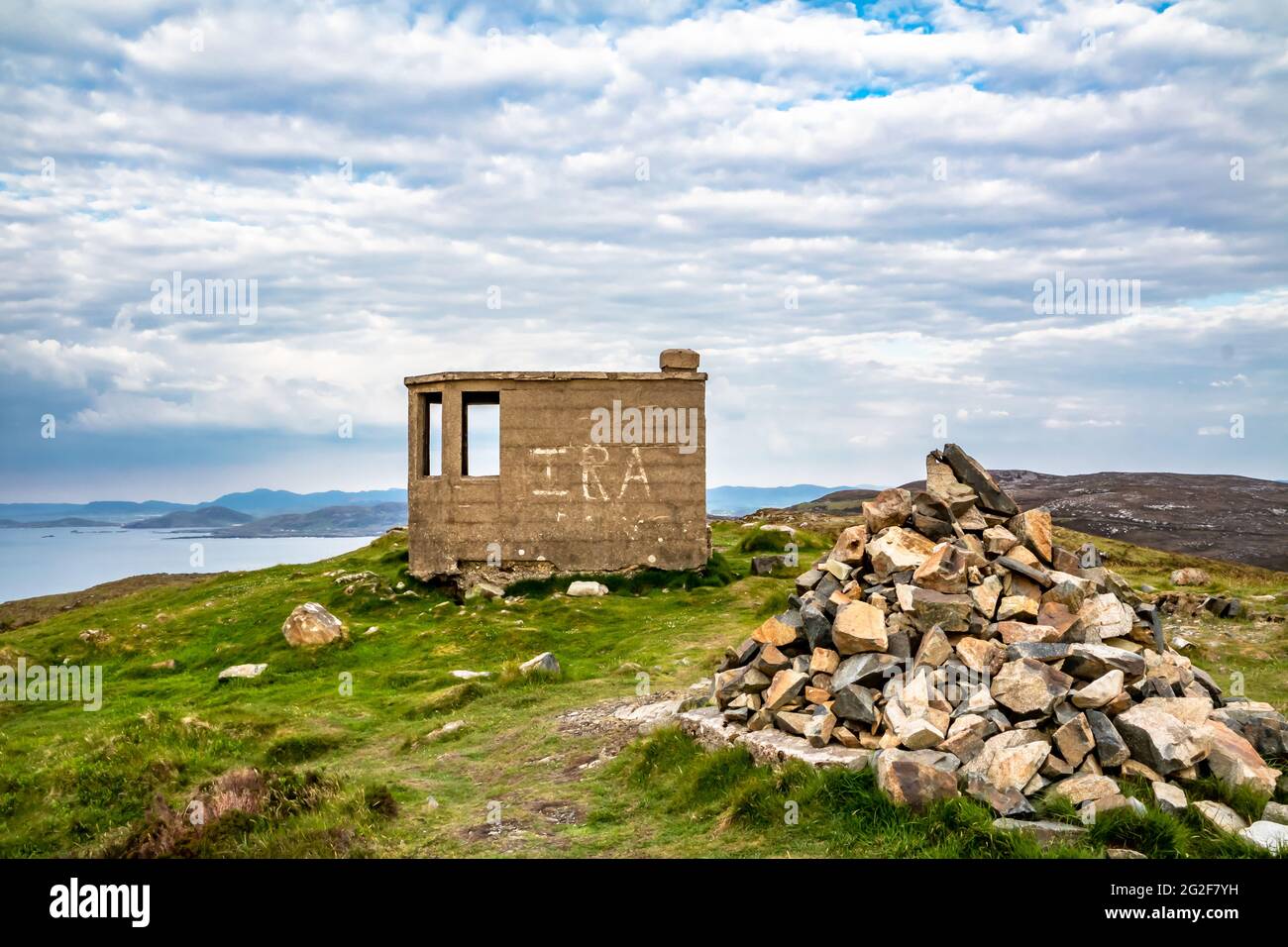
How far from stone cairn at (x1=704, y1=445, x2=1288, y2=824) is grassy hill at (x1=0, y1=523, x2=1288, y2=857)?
45 centimetres

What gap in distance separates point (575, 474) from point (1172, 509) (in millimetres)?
68650

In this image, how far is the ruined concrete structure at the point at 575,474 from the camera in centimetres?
2358

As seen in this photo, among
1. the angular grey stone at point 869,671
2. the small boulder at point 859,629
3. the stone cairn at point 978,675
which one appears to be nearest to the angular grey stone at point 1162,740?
the stone cairn at point 978,675

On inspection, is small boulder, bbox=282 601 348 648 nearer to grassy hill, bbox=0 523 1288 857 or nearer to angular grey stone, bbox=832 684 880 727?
grassy hill, bbox=0 523 1288 857

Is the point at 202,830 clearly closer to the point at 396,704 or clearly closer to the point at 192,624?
the point at 396,704

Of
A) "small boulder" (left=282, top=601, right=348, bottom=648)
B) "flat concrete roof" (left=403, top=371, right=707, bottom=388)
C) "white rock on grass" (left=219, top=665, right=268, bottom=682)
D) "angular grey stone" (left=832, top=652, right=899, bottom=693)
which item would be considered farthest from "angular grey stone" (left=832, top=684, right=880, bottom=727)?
"flat concrete roof" (left=403, top=371, right=707, bottom=388)

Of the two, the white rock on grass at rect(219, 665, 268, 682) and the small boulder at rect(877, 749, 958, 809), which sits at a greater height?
the small boulder at rect(877, 749, 958, 809)

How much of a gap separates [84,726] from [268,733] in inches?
132

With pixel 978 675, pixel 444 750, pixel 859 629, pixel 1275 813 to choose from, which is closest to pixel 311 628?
pixel 444 750

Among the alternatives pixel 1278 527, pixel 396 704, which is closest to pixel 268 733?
pixel 396 704

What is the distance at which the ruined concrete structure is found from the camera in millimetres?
23578

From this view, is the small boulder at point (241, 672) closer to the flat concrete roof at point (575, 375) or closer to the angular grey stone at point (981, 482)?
the flat concrete roof at point (575, 375)

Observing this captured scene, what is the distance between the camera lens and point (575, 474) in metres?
23.6

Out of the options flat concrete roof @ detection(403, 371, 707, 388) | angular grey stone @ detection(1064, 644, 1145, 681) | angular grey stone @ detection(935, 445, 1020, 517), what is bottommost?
angular grey stone @ detection(1064, 644, 1145, 681)
